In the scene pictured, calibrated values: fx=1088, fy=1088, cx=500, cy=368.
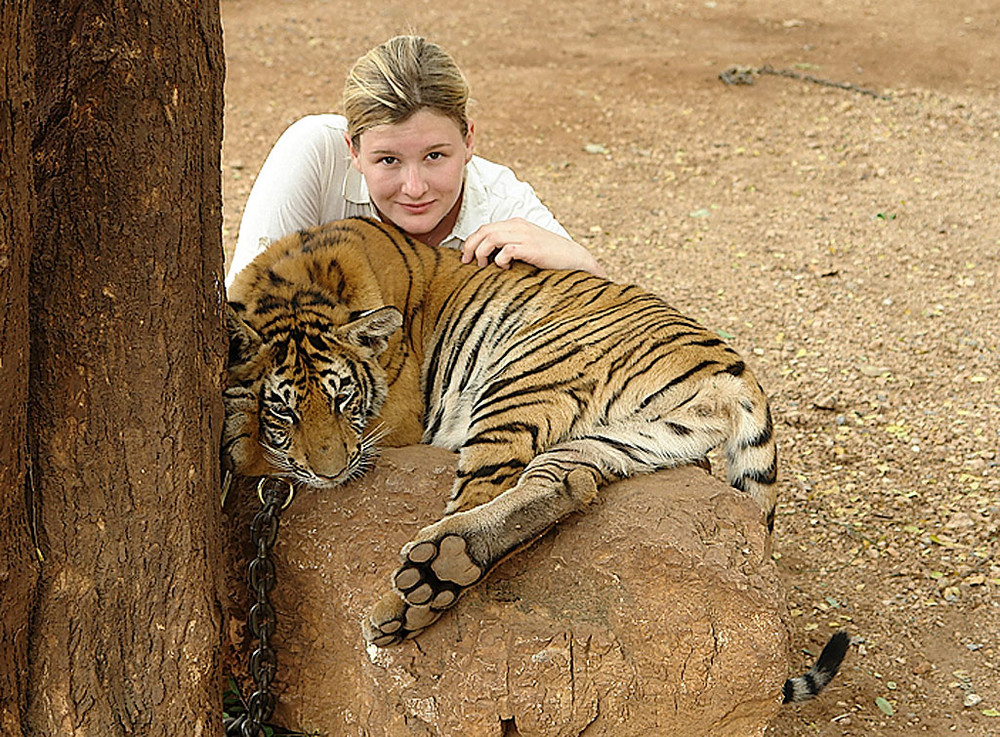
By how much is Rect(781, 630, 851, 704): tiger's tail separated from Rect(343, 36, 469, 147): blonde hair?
6.77ft

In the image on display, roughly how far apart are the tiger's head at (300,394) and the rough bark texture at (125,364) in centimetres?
34

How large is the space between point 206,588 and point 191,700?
26cm

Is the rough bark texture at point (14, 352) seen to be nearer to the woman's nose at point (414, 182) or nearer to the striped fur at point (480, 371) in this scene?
the striped fur at point (480, 371)

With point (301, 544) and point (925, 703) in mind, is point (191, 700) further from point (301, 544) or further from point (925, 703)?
point (925, 703)

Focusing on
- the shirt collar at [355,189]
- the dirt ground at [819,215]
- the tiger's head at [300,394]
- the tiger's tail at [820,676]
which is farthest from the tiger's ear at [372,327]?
the dirt ground at [819,215]

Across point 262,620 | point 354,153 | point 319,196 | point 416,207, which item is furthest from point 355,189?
point 262,620

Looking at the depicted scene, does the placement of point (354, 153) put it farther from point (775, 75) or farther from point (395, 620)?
point (775, 75)

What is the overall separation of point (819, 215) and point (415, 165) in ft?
14.8

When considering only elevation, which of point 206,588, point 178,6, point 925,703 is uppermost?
point 178,6

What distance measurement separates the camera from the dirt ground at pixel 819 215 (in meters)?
4.05

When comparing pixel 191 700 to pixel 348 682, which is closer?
pixel 191 700

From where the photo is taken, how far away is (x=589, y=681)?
2570 mm

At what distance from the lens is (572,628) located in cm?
258

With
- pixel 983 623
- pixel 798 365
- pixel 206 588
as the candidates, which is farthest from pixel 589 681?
pixel 798 365
